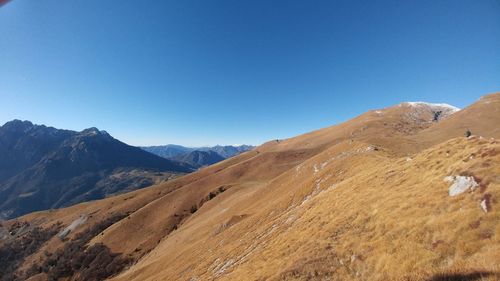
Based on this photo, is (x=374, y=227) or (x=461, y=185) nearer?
(x=461, y=185)

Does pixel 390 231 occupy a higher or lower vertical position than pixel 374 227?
higher

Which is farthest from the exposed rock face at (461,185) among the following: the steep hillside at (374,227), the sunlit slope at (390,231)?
the sunlit slope at (390,231)

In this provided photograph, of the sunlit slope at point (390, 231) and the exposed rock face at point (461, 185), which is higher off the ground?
the exposed rock face at point (461, 185)

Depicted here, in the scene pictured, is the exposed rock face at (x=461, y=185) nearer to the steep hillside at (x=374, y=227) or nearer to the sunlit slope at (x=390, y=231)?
the steep hillside at (x=374, y=227)

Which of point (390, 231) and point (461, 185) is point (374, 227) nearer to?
point (390, 231)

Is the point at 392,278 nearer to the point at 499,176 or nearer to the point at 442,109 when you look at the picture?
the point at 499,176

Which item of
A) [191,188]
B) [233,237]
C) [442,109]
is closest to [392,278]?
[233,237]

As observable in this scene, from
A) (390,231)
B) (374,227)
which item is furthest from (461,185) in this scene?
(374,227)

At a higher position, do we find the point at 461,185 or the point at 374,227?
the point at 461,185

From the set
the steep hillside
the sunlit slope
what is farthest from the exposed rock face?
the sunlit slope

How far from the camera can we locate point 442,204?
17.8m

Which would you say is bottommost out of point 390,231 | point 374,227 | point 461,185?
point 374,227

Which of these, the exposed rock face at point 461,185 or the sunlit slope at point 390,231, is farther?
the exposed rock face at point 461,185

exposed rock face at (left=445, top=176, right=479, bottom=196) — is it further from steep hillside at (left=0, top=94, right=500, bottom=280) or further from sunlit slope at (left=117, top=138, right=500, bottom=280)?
sunlit slope at (left=117, top=138, right=500, bottom=280)
